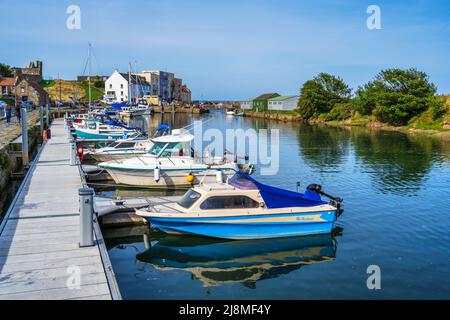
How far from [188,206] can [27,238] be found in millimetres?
5731

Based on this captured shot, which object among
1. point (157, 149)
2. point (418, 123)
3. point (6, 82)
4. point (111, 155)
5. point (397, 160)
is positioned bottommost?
point (397, 160)

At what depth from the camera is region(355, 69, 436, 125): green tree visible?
75688 millimetres

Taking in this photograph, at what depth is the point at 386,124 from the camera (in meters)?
81.1

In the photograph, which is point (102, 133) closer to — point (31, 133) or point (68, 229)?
point (31, 133)

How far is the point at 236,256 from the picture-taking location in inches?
615

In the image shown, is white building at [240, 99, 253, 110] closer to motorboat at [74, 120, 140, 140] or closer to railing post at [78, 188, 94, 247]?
motorboat at [74, 120, 140, 140]

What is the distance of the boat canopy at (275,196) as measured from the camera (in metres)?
16.4

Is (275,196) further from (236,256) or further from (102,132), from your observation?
(102,132)

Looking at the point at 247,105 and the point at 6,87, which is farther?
the point at 247,105

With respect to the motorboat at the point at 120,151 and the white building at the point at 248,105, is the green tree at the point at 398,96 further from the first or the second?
the white building at the point at 248,105

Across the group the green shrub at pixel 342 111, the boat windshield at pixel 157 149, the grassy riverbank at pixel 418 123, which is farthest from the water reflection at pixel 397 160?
the green shrub at pixel 342 111

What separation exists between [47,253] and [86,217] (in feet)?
4.20

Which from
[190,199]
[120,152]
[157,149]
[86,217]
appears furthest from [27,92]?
[86,217]
